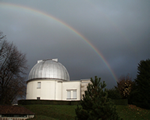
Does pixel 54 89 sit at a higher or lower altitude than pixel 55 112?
higher

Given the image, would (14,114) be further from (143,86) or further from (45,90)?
(143,86)

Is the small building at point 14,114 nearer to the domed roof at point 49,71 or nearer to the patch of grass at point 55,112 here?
the patch of grass at point 55,112

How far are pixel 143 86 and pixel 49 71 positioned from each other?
19.3 meters

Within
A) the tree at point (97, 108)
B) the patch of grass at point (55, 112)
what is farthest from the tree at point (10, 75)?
the tree at point (97, 108)

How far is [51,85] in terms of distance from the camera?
36844 mm

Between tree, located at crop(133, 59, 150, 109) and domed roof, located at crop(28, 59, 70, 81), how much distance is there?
15822mm

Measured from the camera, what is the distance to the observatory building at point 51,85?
3653 centimetres

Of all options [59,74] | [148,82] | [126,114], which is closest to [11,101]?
[59,74]

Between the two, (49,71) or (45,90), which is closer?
(45,90)

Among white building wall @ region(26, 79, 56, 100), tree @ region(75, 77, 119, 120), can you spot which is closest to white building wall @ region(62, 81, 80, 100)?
white building wall @ region(26, 79, 56, 100)

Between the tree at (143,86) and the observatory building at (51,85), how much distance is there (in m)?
11.1

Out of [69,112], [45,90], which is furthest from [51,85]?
[69,112]

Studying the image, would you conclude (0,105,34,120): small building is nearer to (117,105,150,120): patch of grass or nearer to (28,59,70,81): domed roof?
(117,105,150,120): patch of grass

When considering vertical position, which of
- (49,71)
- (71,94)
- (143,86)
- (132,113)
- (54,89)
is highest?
(49,71)
